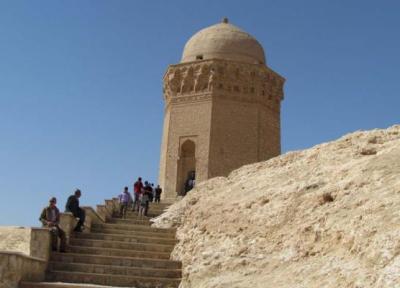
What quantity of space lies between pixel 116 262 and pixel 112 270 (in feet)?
1.17

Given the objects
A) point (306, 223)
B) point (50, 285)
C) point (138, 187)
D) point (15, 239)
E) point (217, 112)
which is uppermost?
point (217, 112)

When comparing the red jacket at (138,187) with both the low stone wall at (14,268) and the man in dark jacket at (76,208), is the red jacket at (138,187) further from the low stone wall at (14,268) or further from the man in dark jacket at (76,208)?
the low stone wall at (14,268)

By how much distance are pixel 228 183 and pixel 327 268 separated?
5.41 meters

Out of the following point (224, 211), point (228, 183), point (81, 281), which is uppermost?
→ point (228, 183)

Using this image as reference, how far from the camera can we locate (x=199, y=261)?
29.6ft

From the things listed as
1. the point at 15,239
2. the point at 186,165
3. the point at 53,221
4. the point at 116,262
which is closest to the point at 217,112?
the point at 186,165

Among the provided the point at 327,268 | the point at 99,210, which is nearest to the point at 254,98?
the point at 99,210

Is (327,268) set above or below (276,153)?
below

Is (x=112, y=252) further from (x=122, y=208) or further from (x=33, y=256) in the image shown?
(x=122, y=208)

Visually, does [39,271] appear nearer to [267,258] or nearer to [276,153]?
[267,258]

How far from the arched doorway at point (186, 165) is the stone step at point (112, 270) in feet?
38.0

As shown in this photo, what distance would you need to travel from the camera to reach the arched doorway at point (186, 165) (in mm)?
21172

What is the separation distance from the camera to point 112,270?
9352mm

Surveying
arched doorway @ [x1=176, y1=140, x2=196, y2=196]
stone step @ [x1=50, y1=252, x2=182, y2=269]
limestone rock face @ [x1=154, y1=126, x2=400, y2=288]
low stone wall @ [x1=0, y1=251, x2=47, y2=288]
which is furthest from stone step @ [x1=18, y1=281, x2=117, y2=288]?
arched doorway @ [x1=176, y1=140, x2=196, y2=196]
